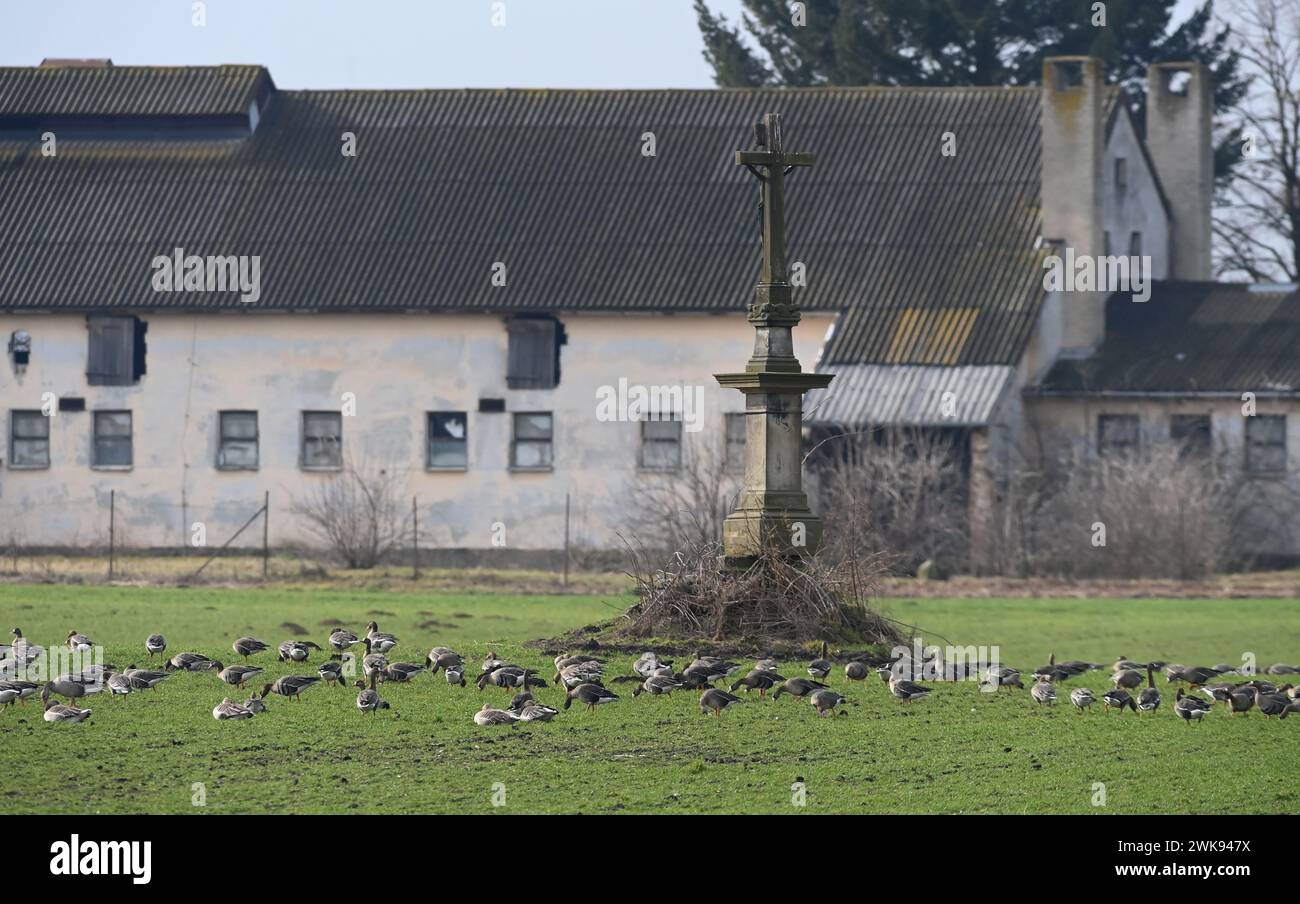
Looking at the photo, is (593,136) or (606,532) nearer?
(606,532)

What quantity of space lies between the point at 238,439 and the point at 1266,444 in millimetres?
21125

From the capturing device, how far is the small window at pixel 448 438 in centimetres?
4806

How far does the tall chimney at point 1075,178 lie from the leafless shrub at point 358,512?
47.2 ft

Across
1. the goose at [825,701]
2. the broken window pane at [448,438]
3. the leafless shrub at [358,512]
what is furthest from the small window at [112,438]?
the goose at [825,701]

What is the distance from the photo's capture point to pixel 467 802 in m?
15.0

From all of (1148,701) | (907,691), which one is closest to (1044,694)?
(1148,701)

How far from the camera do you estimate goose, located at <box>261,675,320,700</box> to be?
19.8 metres

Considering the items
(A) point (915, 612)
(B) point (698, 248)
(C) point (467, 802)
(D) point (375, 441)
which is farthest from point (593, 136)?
(C) point (467, 802)

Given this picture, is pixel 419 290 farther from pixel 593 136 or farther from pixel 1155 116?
pixel 1155 116

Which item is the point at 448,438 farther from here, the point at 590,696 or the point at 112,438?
the point at 590,696

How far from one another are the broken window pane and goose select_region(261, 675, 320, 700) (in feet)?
92.0

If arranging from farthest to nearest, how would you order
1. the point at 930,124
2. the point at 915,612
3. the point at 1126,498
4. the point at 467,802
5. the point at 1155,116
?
the point at 1155,116, the point at 930,124, the point at 1126,498, the point at 915,612, the point at 467,802

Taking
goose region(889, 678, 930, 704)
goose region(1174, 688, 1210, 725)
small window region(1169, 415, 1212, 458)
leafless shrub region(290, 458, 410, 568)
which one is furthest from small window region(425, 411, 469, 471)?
goose region(1174, 688, 1210, 725)

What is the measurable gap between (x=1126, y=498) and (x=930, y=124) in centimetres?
1137
